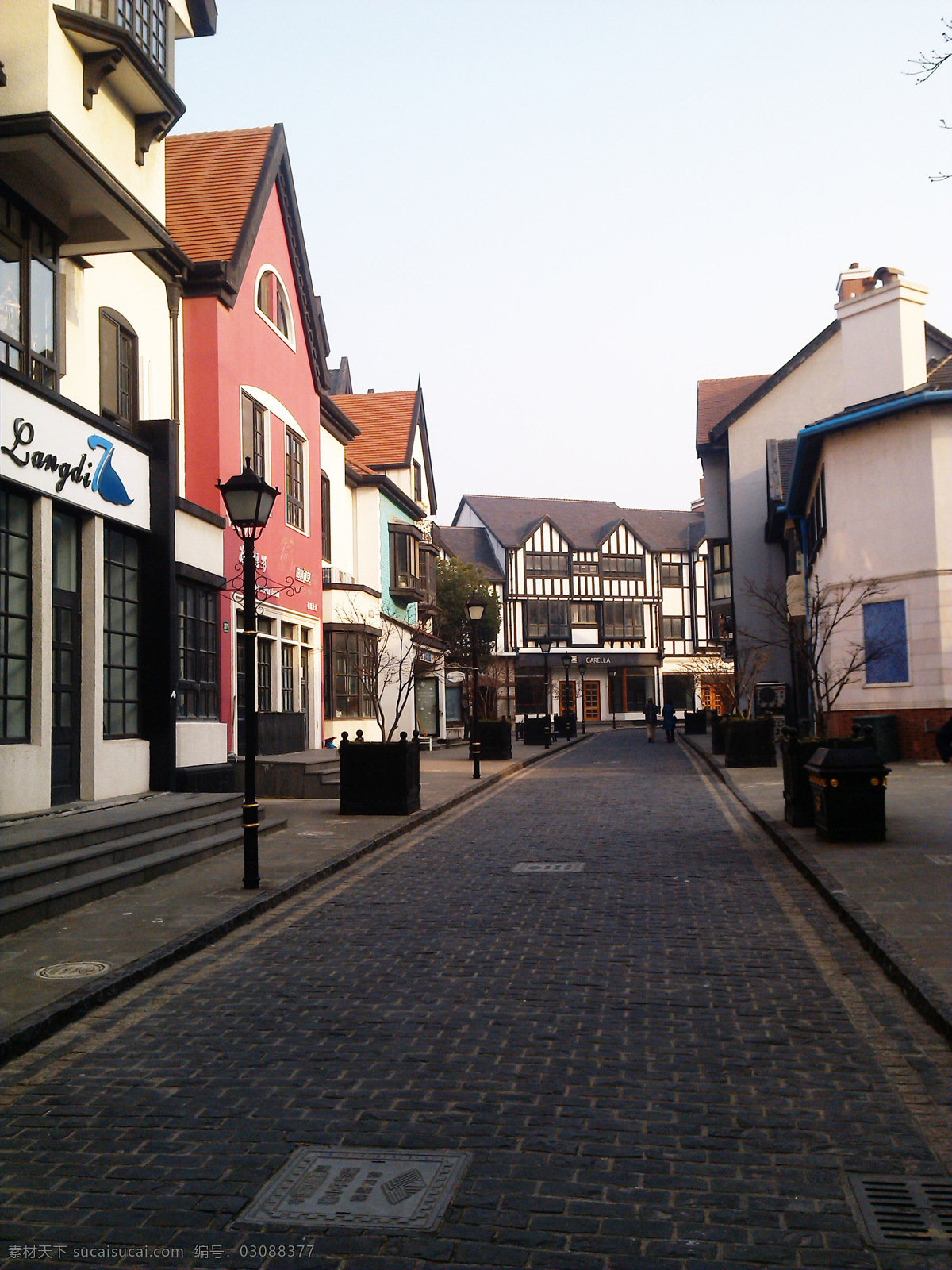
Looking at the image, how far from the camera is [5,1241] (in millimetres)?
3762

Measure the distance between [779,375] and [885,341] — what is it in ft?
45.2

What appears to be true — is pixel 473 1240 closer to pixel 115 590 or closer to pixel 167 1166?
pixel 167 1166

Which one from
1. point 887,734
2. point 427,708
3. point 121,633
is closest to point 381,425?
point 427,708

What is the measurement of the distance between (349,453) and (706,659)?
3106 centimetres

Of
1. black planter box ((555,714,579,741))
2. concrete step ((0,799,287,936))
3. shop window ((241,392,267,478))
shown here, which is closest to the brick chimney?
shop window ((241,392,267,478))

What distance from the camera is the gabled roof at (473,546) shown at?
7019 centimetres

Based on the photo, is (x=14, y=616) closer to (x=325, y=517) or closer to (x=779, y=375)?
(x=325, y=517)

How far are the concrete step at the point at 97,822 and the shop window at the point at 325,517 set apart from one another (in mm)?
15441

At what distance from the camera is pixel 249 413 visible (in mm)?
21656

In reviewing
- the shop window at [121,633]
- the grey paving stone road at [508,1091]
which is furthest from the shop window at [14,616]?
the grey paving stone road at [508,1091]

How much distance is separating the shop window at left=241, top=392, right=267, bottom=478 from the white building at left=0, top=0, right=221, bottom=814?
394 cm

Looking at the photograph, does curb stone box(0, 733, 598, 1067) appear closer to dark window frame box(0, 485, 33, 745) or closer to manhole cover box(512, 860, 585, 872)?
manhole cover box(512, 860, 585, 872)

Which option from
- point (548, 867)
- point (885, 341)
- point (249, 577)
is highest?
point (885, 341)

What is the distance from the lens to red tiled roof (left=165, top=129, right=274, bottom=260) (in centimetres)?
2106
